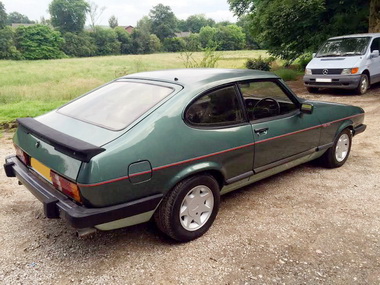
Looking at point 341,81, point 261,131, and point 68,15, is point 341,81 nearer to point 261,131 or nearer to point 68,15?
point 261,131

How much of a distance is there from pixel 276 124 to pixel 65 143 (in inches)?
85.9

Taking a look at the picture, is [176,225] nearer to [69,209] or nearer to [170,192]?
[170,192]

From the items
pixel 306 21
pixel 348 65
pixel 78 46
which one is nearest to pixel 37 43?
pixel 78 46

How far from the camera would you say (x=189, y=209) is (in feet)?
9.27

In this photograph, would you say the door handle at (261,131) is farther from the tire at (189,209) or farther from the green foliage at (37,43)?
the green foliage at (37,43)

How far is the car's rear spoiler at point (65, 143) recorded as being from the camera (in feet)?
7.37

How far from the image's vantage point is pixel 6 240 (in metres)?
2.94

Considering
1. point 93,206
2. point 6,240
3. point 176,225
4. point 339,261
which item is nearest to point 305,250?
point 339,261

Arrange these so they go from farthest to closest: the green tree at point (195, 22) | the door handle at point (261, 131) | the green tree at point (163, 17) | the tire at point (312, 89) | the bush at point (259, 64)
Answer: the green tree at point (195, 22), the green tree at point (163, 17), the bush at point (259, 64), the tire at point (312, 89), the door handle at point (261, 131)

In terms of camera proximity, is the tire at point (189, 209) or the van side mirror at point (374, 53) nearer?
the tire at point (189, 209)

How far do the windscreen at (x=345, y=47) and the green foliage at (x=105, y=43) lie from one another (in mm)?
71854

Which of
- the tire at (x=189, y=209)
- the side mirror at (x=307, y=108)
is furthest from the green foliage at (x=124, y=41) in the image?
the tire at (x=189, y=209)

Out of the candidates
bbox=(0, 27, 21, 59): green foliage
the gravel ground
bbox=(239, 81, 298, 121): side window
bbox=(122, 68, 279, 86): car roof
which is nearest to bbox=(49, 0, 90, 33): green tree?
bbox=(0, 27, 21, 59): green foliage

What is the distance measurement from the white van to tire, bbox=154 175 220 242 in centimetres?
852
